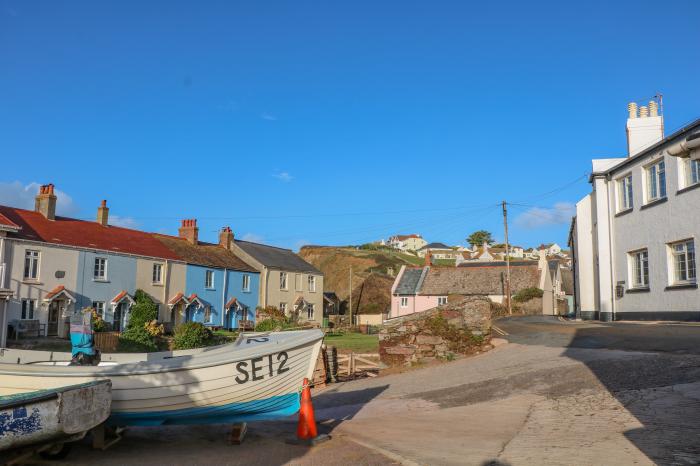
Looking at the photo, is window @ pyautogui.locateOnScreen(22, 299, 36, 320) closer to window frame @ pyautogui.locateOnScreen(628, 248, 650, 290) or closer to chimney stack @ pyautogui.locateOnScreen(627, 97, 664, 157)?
window frame @ pyautogui.locateOnScreen(628, 248, 650, 290)

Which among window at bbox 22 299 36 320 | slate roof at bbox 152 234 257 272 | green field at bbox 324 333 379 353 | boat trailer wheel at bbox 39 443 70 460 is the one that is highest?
slate roof at bbox 152 234 257 272

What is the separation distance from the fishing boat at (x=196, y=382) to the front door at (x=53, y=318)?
1046 inches

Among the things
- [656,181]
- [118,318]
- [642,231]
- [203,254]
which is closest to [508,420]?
[642,231]

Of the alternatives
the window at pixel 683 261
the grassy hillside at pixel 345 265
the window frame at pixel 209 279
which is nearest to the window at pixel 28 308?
the window frame at pixel 209 279

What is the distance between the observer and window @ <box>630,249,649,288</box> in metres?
23.2

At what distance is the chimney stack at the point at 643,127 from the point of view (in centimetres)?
2575

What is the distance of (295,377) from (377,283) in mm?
55464

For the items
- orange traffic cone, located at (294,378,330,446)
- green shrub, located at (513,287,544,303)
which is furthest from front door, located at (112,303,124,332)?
green shrub, located at (513,287,544,303)

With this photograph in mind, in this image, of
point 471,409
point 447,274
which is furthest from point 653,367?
point 447,274

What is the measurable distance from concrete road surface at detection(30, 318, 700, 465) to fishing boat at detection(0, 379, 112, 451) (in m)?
0.78

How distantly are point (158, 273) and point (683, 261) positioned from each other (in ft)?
106

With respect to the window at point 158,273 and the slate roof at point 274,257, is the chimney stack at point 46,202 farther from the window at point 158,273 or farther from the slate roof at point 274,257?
the slate roof at point 274,257

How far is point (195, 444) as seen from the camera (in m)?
9.23

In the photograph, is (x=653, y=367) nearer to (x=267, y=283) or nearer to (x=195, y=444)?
Answer: (x=195, y=444)
